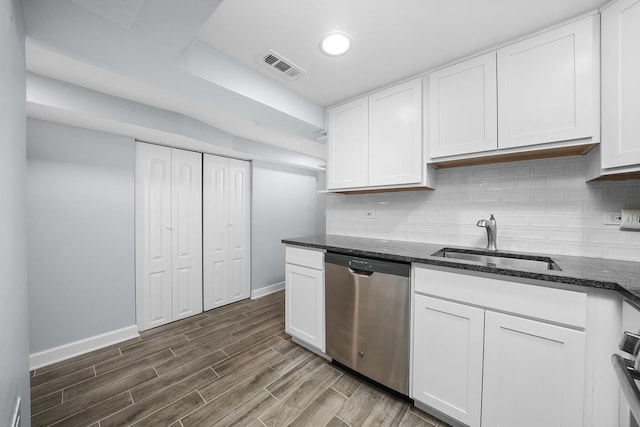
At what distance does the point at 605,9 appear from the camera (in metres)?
1.24

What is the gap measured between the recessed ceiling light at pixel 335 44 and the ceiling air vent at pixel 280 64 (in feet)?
0.91

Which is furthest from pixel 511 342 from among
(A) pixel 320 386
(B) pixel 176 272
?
(B) pixel 176 272

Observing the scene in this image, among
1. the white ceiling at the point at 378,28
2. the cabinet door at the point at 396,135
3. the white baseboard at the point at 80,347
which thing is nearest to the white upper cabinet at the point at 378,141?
the cabinet door at the point at 396,135

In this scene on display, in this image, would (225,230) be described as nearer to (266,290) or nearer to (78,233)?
(266,290)

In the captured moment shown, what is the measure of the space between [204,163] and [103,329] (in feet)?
6.52

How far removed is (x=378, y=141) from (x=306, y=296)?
149cm

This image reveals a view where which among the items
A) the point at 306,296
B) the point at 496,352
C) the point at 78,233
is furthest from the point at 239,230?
the point at 496,352

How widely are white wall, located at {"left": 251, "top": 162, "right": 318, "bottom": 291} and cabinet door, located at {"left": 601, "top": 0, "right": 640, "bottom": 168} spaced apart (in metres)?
3.34

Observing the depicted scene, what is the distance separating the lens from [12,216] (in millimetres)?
848

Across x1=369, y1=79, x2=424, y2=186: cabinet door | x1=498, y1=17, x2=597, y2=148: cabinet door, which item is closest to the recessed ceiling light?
x1=369, y1=79, x2=424, y2=186: cabinet door

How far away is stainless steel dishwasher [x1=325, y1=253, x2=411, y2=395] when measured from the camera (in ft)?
5.09

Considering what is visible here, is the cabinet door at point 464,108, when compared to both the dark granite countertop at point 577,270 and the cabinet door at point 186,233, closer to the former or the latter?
the dark granite countertop at point 577,270

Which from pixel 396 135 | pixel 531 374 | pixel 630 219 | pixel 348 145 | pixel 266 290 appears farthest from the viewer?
pixel 266 290

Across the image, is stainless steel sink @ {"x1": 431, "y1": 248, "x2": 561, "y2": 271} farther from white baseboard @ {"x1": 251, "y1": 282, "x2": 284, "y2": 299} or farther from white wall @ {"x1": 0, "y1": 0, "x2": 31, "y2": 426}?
white baseboard @ {"x1": 251, "y1": 282, "x2": 284, "y2": 299}
